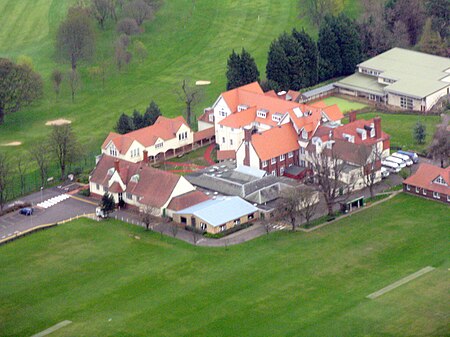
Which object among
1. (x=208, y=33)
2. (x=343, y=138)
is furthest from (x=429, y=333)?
(x=208, y=33)

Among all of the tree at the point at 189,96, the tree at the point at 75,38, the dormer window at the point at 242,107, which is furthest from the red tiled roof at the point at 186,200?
the tree at the point at 75,38

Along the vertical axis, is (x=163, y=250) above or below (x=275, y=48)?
below

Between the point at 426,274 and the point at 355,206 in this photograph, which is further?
the point at 355,206

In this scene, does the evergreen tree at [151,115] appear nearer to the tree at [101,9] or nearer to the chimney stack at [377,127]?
the chimney stack at [377,127]

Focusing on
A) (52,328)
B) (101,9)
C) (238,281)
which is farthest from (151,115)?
(52,328)

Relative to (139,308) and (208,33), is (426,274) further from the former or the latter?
(208,33)

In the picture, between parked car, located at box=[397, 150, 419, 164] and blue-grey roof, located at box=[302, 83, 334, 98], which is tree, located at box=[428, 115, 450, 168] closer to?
parked car, located at box=[397, 150, 419, 164]

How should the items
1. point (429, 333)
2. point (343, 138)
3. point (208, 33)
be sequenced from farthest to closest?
point (208, 33) → point (343, 138) → point (429, 333)
